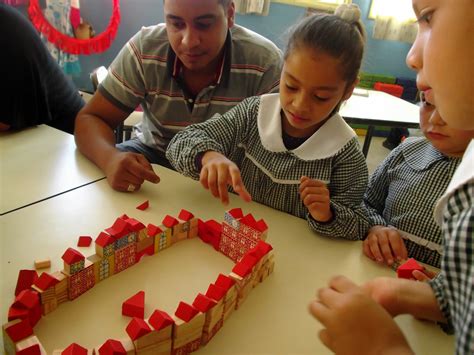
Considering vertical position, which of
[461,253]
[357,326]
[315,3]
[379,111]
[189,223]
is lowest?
[379,111]

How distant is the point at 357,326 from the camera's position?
52 cm

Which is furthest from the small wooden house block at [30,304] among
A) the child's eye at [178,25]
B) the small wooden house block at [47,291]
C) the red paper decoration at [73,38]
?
the red paper decoration at [73,38]

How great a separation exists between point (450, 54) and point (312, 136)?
23.0 inches

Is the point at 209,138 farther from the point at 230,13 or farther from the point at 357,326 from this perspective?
the point at 357,326

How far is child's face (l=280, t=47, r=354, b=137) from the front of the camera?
98 centimetres

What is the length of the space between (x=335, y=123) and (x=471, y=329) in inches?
29.6

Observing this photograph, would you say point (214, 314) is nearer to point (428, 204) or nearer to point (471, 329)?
point (471, 329)

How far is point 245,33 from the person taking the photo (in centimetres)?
148

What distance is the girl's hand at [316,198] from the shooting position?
0.92 metres

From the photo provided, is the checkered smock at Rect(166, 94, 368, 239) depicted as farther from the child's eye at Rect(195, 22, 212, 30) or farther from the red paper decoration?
the red paper decoration

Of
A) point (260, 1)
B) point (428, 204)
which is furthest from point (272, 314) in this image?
point (260, 1)

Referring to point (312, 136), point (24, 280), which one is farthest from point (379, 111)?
point (24, 280)

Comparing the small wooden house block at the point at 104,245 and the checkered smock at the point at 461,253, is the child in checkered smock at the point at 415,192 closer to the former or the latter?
the checkered smock at the point at 461,253

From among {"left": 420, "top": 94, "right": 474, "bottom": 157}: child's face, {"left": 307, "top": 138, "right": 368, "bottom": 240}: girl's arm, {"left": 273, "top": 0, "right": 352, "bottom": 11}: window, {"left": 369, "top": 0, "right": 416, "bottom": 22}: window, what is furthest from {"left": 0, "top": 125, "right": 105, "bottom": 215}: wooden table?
{"left": 369, "top": 0, "right": 416, "bottom": 22}: window
